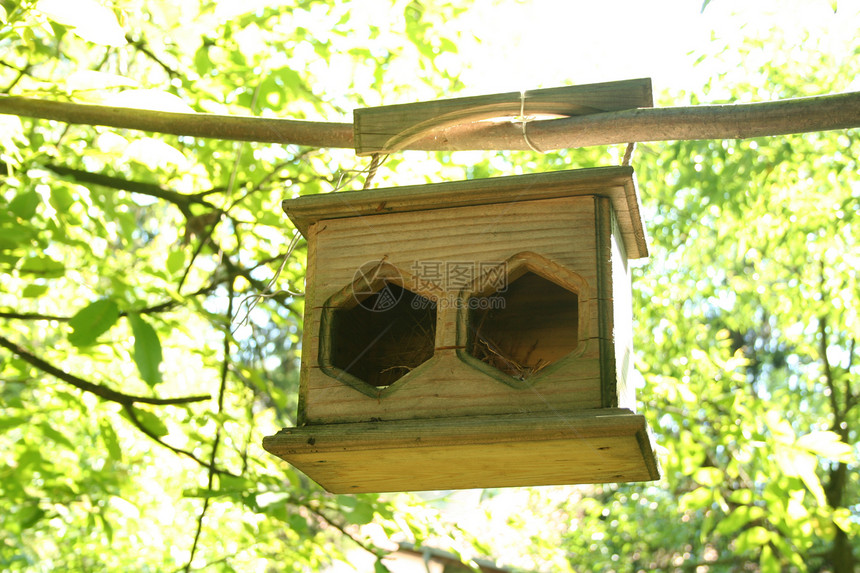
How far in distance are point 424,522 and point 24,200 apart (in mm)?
1568

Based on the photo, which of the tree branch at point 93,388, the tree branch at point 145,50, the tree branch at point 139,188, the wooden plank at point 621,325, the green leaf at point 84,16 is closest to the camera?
the green leaf at point 84,16

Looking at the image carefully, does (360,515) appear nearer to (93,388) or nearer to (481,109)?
(93,388)

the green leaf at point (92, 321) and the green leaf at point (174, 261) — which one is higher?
the green leaf at point (174, 261)

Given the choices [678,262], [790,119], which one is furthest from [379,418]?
[678,262]

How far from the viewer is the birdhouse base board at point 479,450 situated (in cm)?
125

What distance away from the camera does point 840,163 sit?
4199 mm

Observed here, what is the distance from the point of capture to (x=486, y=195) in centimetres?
147

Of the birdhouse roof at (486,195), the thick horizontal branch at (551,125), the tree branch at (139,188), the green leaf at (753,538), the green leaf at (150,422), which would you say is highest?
the tree branch at (139,188)

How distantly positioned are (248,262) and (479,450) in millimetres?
2623

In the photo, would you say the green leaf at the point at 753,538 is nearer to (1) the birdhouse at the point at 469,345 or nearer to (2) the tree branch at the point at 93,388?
(1) the birdhouse at the point at 469,345

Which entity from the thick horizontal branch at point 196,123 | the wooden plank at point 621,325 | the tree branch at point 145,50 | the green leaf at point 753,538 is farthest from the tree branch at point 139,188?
the green leaf at point 753,538

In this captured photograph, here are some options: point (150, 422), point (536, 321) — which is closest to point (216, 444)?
point (150, 422)

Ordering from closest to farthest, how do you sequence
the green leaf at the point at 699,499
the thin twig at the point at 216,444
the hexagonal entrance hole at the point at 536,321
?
the hexagonal entrance hole at the point at 536,321 → the thin twig at the point at 216,444 → the green leaf at the point at 699,499

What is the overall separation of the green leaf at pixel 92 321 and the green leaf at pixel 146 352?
3 cm
